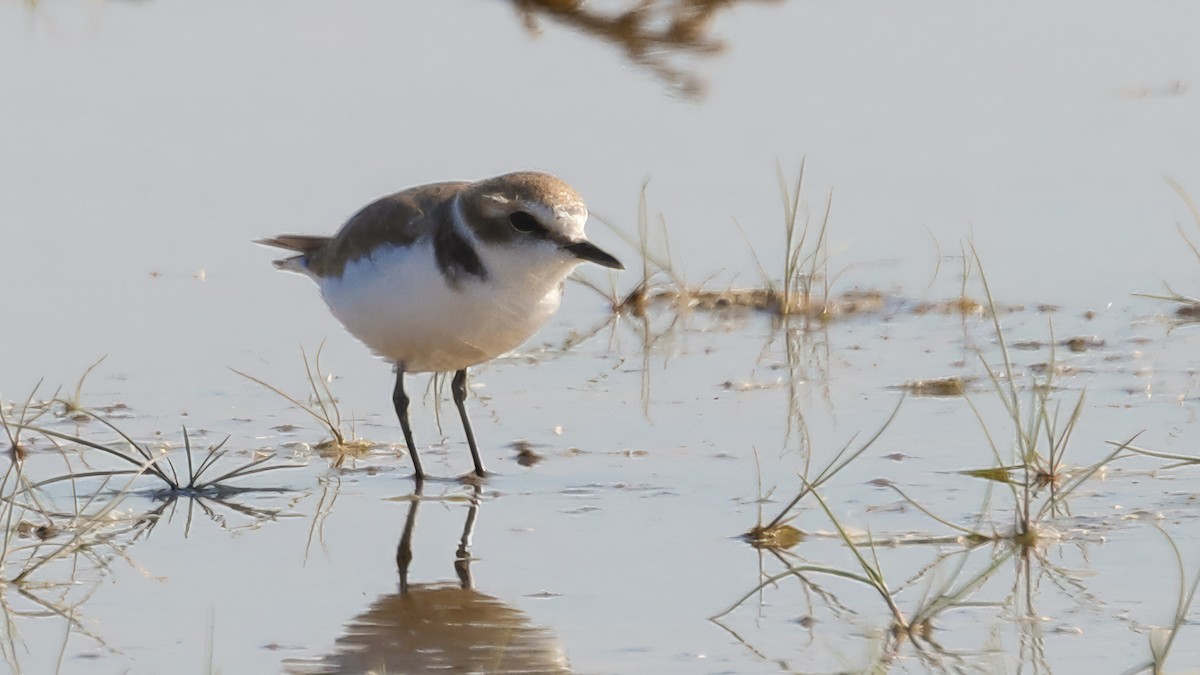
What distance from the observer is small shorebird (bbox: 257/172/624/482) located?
205 inches

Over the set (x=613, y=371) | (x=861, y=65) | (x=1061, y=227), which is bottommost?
(x=613, y=371)

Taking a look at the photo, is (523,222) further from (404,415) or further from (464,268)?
(404,415)

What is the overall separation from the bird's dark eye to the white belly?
6 cm

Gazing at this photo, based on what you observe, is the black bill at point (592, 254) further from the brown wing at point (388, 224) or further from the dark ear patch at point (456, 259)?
the brown wing at point (388, 224)

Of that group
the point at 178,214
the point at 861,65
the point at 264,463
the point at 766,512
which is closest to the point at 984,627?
the point at 766,512

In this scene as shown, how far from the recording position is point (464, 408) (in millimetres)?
5648

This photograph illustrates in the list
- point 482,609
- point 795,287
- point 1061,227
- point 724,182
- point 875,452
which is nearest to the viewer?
point 482,609

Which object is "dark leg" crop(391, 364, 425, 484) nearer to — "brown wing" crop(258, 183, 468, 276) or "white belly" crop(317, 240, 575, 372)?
"white belly" crop(317, 240, 575, 372)

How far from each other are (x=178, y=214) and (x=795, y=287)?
2.58 m

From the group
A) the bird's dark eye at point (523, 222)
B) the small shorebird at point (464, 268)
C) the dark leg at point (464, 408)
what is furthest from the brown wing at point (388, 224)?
the dark leg at point (464, 408)

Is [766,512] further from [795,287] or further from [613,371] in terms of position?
[795,287]

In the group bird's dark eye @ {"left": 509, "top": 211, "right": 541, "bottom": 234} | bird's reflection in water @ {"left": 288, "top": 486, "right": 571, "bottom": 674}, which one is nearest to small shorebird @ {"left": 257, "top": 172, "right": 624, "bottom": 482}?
bird's dark eye @ {"left": 509, "top": 211, "right": 541, "bottom": 234}

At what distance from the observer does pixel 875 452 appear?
536 cm

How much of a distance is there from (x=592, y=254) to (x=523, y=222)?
0.21m
